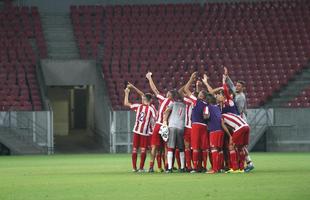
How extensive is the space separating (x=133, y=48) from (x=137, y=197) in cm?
2822

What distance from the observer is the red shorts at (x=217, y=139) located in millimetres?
21828

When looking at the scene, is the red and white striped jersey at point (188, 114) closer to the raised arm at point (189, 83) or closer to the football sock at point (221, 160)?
the raised arm at point (189, 83)

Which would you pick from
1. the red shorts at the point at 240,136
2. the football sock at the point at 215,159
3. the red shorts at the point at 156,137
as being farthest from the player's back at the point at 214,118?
the red shorts at the point at 156,137

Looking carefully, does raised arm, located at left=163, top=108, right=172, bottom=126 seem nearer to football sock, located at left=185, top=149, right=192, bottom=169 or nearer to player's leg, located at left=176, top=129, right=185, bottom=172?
player's leg, located at left=176, top=129, right=185, bottom=172

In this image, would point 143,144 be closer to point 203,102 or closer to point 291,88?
point 203,102

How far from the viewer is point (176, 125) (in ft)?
75.8

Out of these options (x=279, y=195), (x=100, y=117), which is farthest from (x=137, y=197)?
(x=100, y=117)

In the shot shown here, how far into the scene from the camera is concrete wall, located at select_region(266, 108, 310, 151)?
38.2 meters

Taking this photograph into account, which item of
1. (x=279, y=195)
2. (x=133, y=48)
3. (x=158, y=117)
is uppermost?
(x=133, y=48)

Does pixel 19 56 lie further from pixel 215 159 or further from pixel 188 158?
pixel 215 159

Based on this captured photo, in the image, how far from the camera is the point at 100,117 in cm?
4038

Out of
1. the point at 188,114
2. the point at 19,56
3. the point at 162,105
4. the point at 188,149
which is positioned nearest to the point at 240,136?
the point at 188,149

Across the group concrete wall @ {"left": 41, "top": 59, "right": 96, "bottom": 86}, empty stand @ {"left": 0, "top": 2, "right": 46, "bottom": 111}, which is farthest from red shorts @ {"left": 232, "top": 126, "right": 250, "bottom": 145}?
concrete wall @ {"left": 41, "top": 59, "right": 96, "bottom": 86}

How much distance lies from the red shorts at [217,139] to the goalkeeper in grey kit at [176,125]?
1321mm
